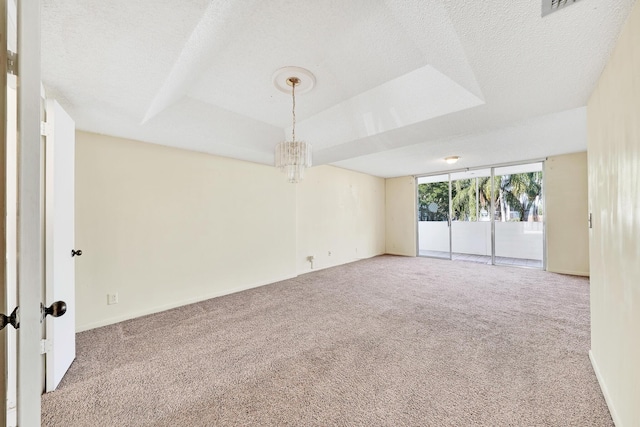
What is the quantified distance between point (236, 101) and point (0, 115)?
2.03 meters

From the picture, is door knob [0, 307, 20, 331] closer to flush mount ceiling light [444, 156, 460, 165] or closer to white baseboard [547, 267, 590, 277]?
flush mount ceiling light [444, 156, 460, 165]

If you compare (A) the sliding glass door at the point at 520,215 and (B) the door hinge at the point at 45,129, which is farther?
(A) the sliding glass door at the point at 520,215

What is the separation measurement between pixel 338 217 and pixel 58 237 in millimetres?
4721

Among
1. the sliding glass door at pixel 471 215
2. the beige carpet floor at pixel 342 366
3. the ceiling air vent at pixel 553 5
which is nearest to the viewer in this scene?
the ceiling air vent at pixel 553 5

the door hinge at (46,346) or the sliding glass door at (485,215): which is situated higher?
the sliding glass door at (485,215)

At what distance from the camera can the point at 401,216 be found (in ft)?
23.7

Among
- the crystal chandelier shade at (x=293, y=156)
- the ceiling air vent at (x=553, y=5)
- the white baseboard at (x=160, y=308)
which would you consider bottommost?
the white baseboard at (x=160, y=308)

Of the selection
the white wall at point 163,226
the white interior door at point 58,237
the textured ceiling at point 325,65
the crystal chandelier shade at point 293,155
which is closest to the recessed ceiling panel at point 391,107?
the textured ceiling at point 325,65

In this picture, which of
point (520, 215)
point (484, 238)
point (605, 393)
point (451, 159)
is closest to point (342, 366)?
point (605, 393)

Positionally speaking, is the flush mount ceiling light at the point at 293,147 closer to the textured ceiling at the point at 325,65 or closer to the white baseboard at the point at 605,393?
the textured ceiling at the point at 325,65

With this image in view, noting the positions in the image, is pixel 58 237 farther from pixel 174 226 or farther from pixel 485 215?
pixel 485 215

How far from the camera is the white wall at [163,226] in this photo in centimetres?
271

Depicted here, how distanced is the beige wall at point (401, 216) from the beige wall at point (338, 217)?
20 centimetres

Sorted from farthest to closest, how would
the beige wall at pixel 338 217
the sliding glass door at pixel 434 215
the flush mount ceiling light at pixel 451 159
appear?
the sliding glass door at pixel 434 215
the beige wall at pixel 338 217
the flush mount ceiling light at pixel 451 159
